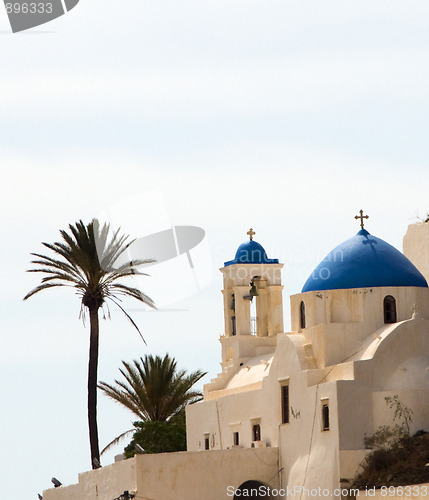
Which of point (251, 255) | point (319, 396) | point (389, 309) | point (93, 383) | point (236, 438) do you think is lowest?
point (236, 438)

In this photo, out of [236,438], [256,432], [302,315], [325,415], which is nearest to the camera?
[325,415]

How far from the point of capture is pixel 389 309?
1572 inches

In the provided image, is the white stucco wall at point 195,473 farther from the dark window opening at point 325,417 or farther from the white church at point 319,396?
the dark window opening at point 325,417

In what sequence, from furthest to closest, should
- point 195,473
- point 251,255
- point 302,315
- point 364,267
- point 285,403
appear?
point 251,255, point 302,315, point 285,403, point 364,267, point 195,473

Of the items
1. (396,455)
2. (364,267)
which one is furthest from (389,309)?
(396,455)

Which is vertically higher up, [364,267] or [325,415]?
[364,267]

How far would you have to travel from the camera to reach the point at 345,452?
36750 millimetres

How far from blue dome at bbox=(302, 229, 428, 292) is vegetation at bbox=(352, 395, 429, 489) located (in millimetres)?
4450

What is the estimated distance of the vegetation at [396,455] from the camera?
35469 millimetres

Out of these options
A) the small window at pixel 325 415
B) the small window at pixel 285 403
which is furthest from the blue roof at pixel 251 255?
the small window at pixel 325 415

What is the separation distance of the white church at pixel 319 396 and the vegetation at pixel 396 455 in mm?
219

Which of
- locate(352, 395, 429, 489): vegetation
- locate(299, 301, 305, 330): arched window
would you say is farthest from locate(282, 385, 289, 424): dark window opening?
locate(352, 395, 429, 489): vegetation

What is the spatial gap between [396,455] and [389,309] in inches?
203

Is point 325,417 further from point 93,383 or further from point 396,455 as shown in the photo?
point 93,383
